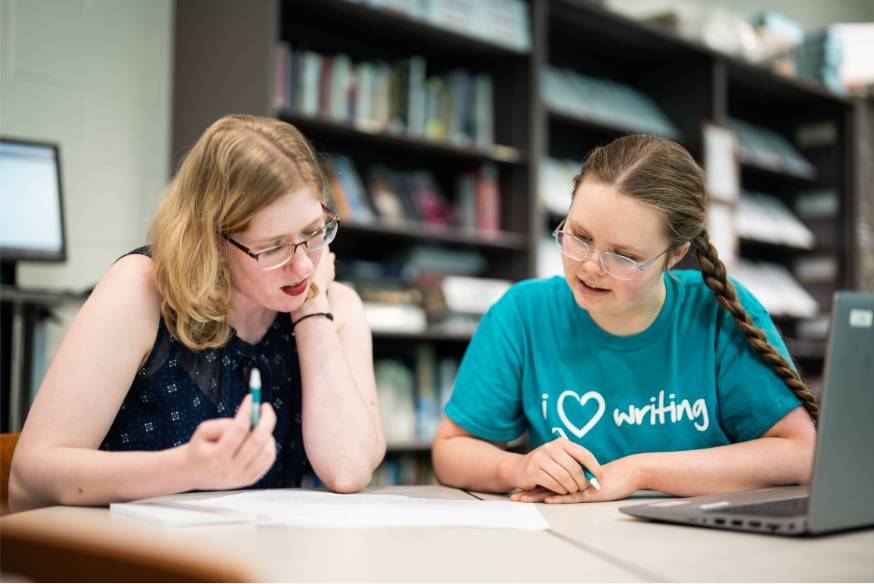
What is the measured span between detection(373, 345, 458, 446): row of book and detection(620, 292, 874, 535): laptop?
6.82 ft

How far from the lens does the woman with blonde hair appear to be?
1.18 meters

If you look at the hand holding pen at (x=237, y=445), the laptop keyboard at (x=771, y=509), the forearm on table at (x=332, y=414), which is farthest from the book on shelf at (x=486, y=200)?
the hand holding pen at (x=237, y=445)

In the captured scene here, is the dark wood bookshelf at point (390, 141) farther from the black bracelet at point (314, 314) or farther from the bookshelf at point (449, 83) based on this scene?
the black bracelet at point (314, 314)

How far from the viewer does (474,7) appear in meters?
3.19

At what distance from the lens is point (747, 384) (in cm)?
147

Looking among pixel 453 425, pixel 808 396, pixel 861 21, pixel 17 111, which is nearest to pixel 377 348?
pixel 17 111

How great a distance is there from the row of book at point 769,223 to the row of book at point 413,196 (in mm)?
1499

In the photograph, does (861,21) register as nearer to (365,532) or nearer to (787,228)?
(787,228)

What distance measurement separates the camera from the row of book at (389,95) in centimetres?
282

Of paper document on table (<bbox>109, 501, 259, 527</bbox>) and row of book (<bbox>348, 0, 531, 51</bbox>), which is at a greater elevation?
row of book (<bbox>348, 0, 531, 51</bbox>)

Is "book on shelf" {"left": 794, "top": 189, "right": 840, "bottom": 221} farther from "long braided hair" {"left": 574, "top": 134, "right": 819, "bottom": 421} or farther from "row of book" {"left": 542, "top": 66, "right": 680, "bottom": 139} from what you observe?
"long braided hair" {"left": 574, "top": 134, "right": 819, "bottom": 421}

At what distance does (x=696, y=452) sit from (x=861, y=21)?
5.82m

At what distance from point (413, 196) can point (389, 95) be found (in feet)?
1.24

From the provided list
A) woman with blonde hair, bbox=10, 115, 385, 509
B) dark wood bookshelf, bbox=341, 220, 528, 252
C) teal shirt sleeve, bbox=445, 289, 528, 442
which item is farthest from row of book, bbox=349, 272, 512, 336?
woman with blonde hair, bbox=10, 115, 385, 509
